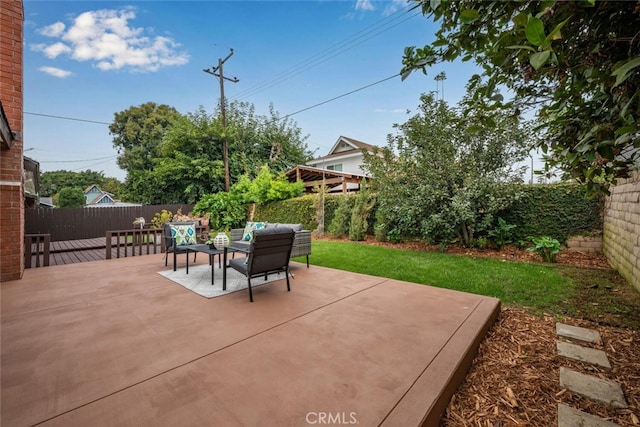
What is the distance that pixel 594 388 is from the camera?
224 cm

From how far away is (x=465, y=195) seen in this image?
7.03 meters

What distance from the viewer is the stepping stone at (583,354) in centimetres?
260

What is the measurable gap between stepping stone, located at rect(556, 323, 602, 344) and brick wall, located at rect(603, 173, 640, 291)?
2.08m

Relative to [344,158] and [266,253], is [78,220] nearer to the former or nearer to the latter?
[266,253]

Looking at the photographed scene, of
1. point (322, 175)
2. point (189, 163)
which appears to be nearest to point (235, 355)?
point (322, 175)

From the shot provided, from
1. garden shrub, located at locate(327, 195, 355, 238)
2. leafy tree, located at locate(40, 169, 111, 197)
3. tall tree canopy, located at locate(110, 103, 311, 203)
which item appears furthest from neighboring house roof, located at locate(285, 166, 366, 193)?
leafy tree, located at locate(40, 169, 111, 197)

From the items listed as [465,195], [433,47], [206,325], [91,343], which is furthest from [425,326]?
[465,195]

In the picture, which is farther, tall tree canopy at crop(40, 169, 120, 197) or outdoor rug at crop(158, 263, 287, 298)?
tall tree canopy at crop(40, 169, 120, 197)

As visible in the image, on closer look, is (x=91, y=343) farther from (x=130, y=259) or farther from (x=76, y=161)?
(x=76, y=161)

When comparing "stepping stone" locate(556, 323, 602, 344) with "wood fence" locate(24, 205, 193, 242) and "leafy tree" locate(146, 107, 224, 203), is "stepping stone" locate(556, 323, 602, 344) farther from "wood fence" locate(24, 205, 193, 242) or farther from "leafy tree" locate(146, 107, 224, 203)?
"leafy tree" locate(146, 107, 224, 203)

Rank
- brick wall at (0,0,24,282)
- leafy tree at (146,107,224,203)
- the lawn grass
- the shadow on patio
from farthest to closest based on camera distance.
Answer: leafy tree at (146,107,224,203) < brick wall at (0,0,24,282) < the lawn grass < the shadow on patio

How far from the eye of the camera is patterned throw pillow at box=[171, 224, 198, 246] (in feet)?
19.9

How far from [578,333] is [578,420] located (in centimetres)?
172

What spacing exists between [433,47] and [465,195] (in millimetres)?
6132
